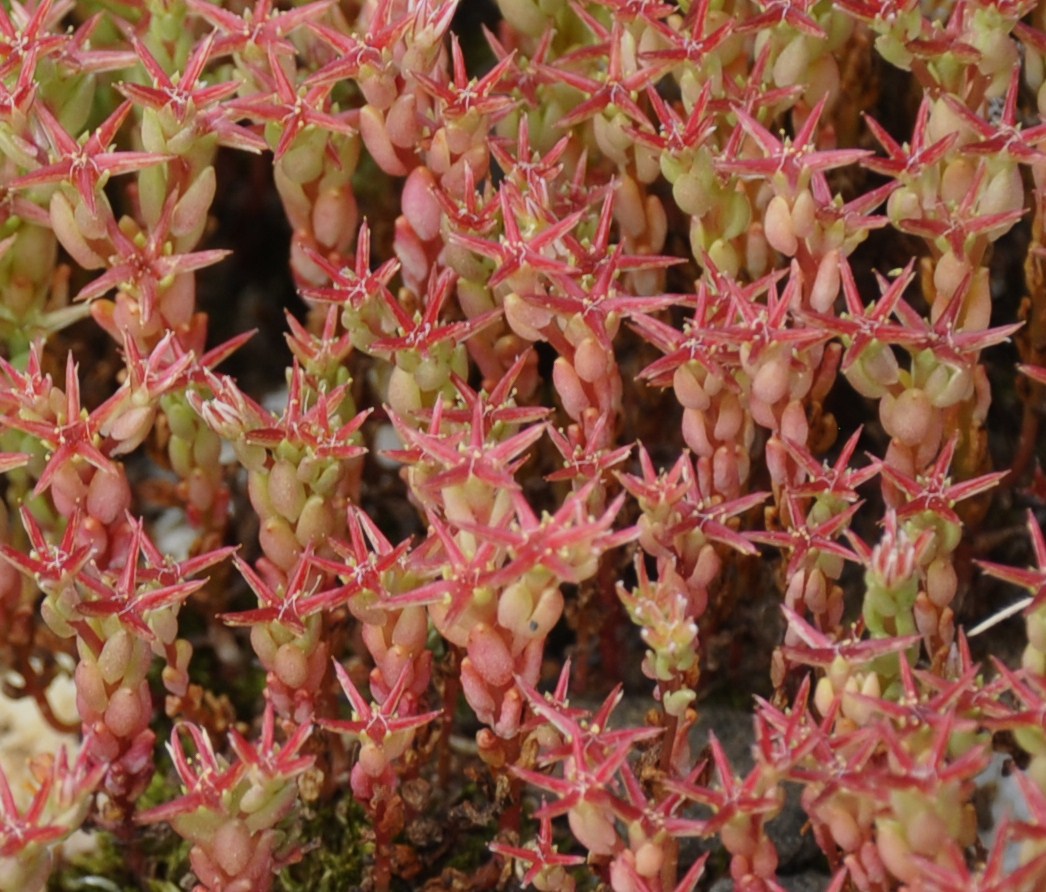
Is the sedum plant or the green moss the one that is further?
the green moss

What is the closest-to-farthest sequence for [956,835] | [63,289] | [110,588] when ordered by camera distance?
[956,835], [110,588], [63,289]

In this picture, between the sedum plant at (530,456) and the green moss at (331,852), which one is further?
the green moss at (331,852)

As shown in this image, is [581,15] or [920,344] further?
[581,15]

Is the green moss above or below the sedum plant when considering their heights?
below

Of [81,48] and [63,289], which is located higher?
[81,48]

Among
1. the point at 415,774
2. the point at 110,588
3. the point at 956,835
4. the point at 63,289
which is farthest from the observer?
the point at 63,289

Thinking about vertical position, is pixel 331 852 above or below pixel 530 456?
below

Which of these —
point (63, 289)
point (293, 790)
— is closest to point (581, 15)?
point (63, 289)

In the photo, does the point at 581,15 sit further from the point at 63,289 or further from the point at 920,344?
the point at 63,289
